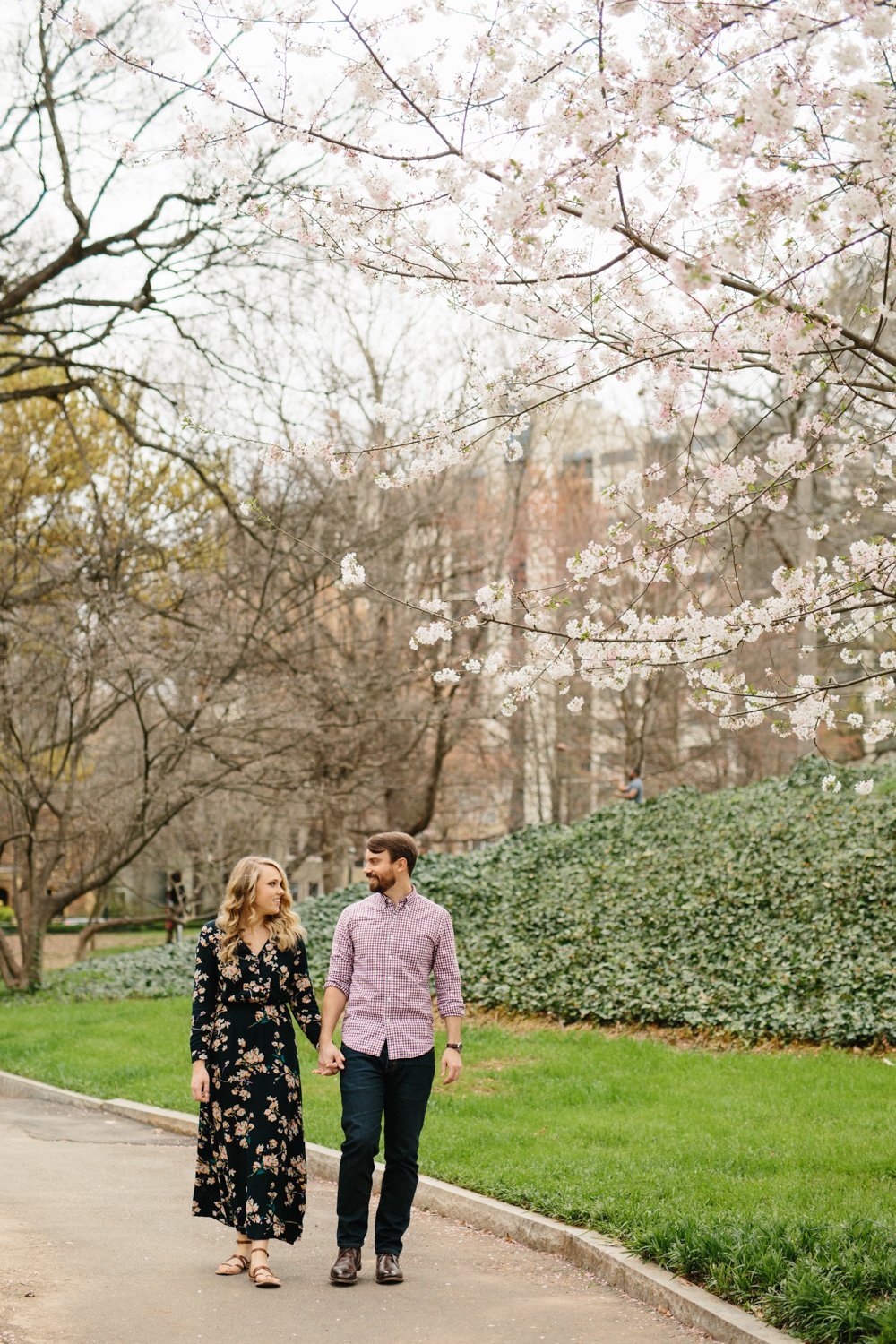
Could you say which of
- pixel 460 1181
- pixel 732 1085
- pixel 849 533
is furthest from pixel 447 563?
pixel 460 1181

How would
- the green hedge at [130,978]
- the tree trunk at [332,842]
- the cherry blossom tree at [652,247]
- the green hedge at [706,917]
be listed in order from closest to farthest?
the cherry blossom tree at [652,247] < the green hedge at [706,917] < the green hedge at [130,978] < the tree trunk at [332,842]

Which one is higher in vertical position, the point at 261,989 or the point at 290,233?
the point at 290,233

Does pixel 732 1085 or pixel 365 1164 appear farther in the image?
pixel 732 1085

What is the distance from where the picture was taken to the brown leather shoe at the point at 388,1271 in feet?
19.2

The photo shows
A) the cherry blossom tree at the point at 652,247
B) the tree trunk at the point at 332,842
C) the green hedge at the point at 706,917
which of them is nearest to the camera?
the cherry blossom tree at the point at 652,247

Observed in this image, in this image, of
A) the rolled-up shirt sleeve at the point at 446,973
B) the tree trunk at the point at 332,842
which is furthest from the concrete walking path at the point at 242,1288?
the tree trunk at the point at 332,842

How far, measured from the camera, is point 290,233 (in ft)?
20.9

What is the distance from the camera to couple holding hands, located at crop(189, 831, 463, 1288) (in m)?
5.86

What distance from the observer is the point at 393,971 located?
6020 millimetres

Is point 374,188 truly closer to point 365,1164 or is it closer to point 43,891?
point 365,1164

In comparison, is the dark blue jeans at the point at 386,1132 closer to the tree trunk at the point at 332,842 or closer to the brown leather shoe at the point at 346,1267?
the brown leather shoe at the point at 346,1267

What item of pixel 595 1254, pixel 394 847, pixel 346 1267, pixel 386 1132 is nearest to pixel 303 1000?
pixel 386 1132

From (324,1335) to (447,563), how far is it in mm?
23335

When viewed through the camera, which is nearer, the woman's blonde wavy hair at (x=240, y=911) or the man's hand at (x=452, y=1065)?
the man's hand at (x=452, y=1065)
